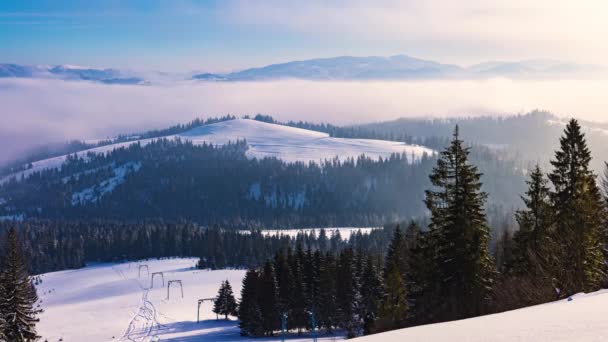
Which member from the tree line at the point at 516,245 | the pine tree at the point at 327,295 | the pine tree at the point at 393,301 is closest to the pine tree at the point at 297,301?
the pine tree at the point at 327,295

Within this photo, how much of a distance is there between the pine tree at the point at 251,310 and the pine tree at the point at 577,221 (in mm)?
45029

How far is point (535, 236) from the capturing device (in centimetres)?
4106

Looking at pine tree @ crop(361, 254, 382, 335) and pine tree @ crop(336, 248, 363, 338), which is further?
pine tree @ crop(336, 248, 363, 338)

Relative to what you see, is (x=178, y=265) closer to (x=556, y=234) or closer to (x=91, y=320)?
(x=91, y=320)

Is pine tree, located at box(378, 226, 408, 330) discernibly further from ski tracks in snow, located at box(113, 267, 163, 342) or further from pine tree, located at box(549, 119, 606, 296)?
ski tracks in snow, located at box(113, 267, 163, 342)

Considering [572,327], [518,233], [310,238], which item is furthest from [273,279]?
[310,238]

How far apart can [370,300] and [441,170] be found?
37.5 metres

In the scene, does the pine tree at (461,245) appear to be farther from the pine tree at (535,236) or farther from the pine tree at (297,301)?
the pine tree at (297,301)

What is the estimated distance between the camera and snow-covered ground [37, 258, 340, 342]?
261 ft

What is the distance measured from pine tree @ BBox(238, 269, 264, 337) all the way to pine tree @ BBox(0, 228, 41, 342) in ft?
95.4

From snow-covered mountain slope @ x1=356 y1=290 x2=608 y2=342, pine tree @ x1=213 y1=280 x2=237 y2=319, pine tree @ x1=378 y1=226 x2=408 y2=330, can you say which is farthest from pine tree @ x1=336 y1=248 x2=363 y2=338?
snow-covered mountain slope @ x1=356 y1=290 x2=608 y2=342

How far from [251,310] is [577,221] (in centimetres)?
Answer: 4814

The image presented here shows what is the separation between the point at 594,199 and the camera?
123 feet

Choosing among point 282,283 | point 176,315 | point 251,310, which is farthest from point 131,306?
point 282,283
